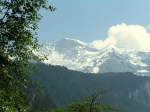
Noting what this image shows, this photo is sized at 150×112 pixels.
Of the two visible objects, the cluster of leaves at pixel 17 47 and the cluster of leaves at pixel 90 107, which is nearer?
the cluster of leaves at pixel 17 47

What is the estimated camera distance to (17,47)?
3117 cm

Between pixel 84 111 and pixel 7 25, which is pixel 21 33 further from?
pixel 84 111

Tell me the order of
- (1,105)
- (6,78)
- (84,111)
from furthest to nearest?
1. (84,111)
2. (6,78)
3. (1,105)

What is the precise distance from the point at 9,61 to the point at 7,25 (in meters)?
2.27

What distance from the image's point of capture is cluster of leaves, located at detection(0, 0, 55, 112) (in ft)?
101

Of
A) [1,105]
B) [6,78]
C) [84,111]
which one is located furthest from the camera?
[84,111]

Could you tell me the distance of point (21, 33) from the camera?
31.3 meters

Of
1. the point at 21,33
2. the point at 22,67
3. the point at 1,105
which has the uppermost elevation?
the point at 21,33

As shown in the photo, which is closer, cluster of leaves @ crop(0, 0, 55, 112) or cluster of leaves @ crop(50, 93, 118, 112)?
cluster of leaves @ crop(0, 0, 55, 112)

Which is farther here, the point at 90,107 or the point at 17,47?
the point at 90,107

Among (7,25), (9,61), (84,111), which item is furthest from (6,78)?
(84,111)

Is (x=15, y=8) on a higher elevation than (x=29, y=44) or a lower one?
higher

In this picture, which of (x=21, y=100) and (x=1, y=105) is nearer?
(x=1, y=105)

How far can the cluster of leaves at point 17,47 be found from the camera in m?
30.8
